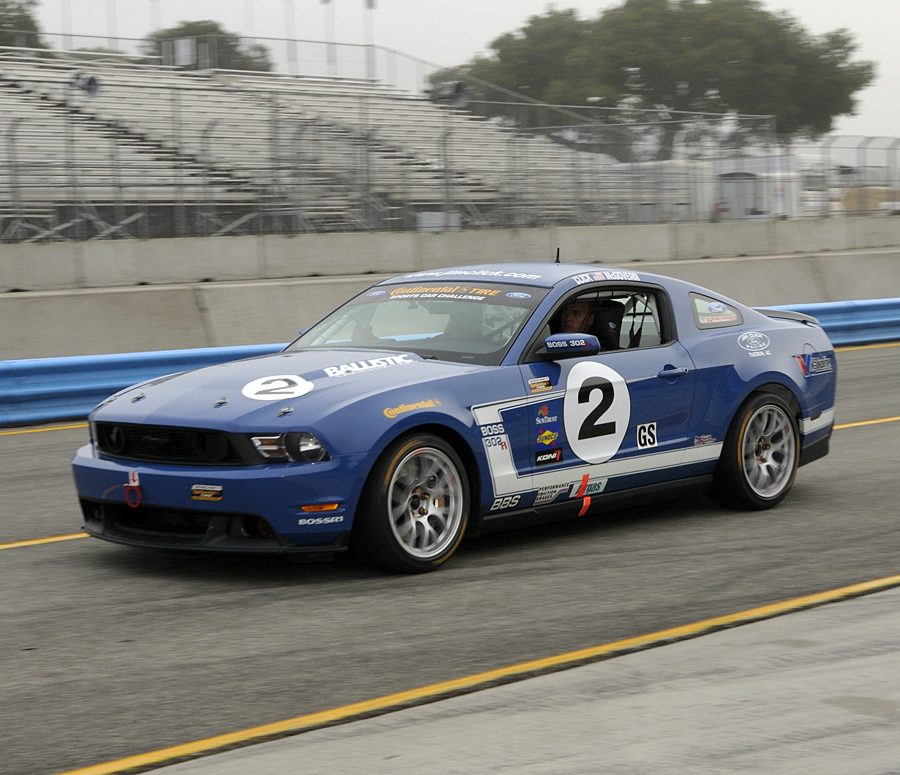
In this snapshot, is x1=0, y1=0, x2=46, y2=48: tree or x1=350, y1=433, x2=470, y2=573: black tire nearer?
x1=350, y1=433, x2=470, y2=573: black tire

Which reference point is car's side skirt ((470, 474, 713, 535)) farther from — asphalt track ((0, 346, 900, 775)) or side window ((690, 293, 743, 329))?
side window ((690, 293, 743, 329))

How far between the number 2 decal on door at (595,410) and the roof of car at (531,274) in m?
0.59

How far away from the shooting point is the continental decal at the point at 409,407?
6445 millimetres

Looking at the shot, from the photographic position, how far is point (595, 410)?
7.36 metres

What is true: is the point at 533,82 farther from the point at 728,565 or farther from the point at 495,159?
the point at 728,565

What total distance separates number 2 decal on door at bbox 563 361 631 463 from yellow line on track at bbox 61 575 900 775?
1.51 m

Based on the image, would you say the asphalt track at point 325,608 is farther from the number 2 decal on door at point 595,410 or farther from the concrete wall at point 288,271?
the concrete wall at point 288,271

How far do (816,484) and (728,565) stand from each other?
2.63m

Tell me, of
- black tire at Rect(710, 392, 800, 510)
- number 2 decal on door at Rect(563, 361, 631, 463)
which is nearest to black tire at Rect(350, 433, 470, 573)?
number 2 decal on door at Rect(563, 361, 631, 463)

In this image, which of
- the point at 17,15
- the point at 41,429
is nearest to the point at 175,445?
the point at 41,429

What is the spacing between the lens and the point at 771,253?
26188 mm

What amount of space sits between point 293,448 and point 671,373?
8.21ft

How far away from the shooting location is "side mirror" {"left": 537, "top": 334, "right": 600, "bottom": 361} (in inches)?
281

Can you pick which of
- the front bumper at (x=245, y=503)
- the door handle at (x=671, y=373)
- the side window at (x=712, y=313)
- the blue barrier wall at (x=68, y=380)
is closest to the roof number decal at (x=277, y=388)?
the front bumper at (x=245, y=503)
